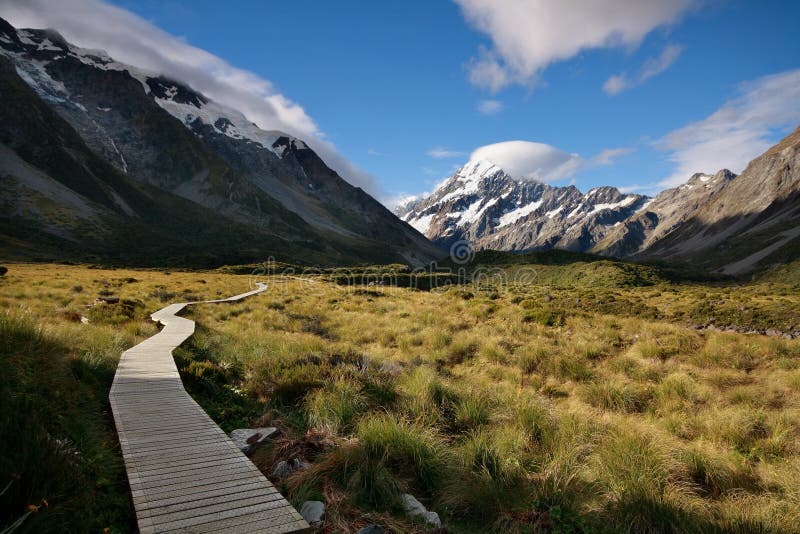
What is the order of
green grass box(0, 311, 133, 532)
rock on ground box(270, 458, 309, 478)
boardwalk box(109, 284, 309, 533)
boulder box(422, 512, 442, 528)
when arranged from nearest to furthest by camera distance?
green grass box(0, 311, 133, 532) → boardwalk box(109, 284, 309, 533) → boulder box(422, 512, 442, 528) → rock on ground box(270, 458, 309, 478)

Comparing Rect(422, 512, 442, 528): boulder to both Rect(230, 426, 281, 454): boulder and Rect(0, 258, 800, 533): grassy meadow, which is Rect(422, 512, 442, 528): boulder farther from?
Rect(230, 426, 281, 454): boulder

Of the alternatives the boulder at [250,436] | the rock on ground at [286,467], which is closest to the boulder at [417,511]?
the rock on ground at [286,467]

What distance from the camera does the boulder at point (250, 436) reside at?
6836 mm

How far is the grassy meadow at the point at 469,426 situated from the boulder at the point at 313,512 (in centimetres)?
Answer: 12

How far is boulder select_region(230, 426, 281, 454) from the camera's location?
269 inches

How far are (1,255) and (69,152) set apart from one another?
129736 millimetres

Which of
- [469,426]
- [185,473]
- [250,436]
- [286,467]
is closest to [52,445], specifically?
[185,473]

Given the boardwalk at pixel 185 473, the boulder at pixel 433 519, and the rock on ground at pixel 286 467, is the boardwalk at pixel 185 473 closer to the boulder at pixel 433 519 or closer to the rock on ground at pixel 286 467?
the rock on ground at pixel 286 467

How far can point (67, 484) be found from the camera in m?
4.09

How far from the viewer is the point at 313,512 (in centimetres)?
496

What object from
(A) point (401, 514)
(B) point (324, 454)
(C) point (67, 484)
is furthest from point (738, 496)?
(C) point (67, 484)

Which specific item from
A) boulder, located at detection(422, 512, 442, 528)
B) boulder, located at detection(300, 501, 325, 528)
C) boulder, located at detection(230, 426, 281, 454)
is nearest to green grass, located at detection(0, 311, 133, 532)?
boulder, located at detection(230, 426, 281, 454)

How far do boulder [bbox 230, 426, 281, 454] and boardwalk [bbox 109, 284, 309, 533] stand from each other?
1.65ft

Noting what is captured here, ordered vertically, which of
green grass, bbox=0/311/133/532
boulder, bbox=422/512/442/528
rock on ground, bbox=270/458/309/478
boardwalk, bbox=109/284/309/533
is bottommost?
boulder, bbox=422/512/442/528
